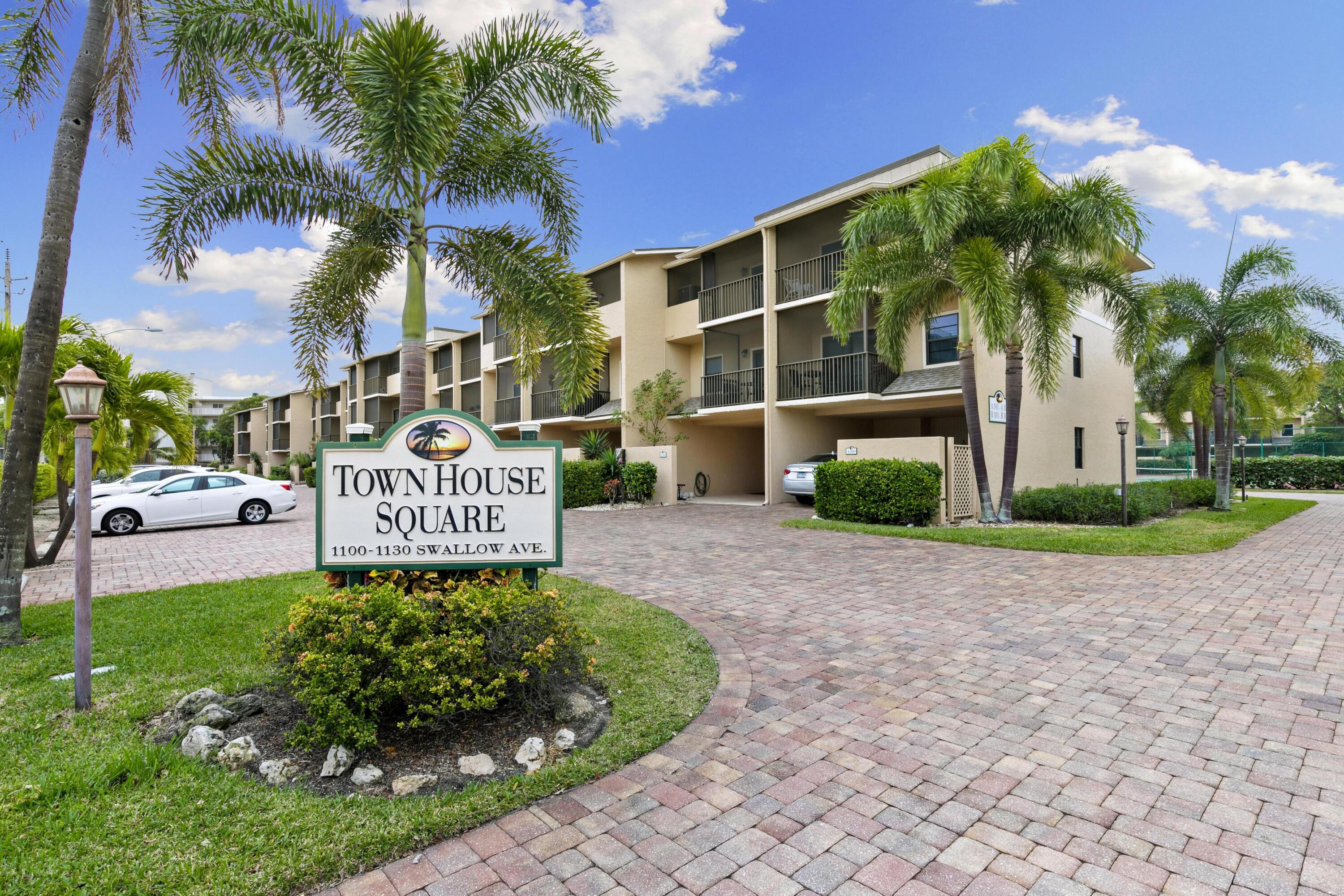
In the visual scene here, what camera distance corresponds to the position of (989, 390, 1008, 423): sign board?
50.5ft

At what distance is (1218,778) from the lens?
9.95 feet

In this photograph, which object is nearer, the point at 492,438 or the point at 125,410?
the point at 492,438

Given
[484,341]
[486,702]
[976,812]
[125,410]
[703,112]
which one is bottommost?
[976,812]

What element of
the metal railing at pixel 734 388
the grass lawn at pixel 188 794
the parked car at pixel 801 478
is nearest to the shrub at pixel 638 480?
the metal railing at pixel 734 388

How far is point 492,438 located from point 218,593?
16.2ft

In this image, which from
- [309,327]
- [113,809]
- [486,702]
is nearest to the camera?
[113,809]

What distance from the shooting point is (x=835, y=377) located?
1739cm

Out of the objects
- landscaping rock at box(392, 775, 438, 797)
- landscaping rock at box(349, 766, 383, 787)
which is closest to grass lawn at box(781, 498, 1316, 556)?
landscaping rock at box(392, 775, 438, 797)

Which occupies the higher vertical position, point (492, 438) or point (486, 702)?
point (492, 438)

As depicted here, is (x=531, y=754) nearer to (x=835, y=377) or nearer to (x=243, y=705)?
(x=243, y=705)

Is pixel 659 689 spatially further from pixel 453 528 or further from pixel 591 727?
pixel 453 528

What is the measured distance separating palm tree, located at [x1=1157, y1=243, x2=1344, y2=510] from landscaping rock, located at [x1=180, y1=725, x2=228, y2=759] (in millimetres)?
18824

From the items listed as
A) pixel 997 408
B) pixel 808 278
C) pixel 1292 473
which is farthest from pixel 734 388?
pixel 1292 473

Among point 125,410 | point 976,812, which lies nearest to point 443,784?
point 976,812
